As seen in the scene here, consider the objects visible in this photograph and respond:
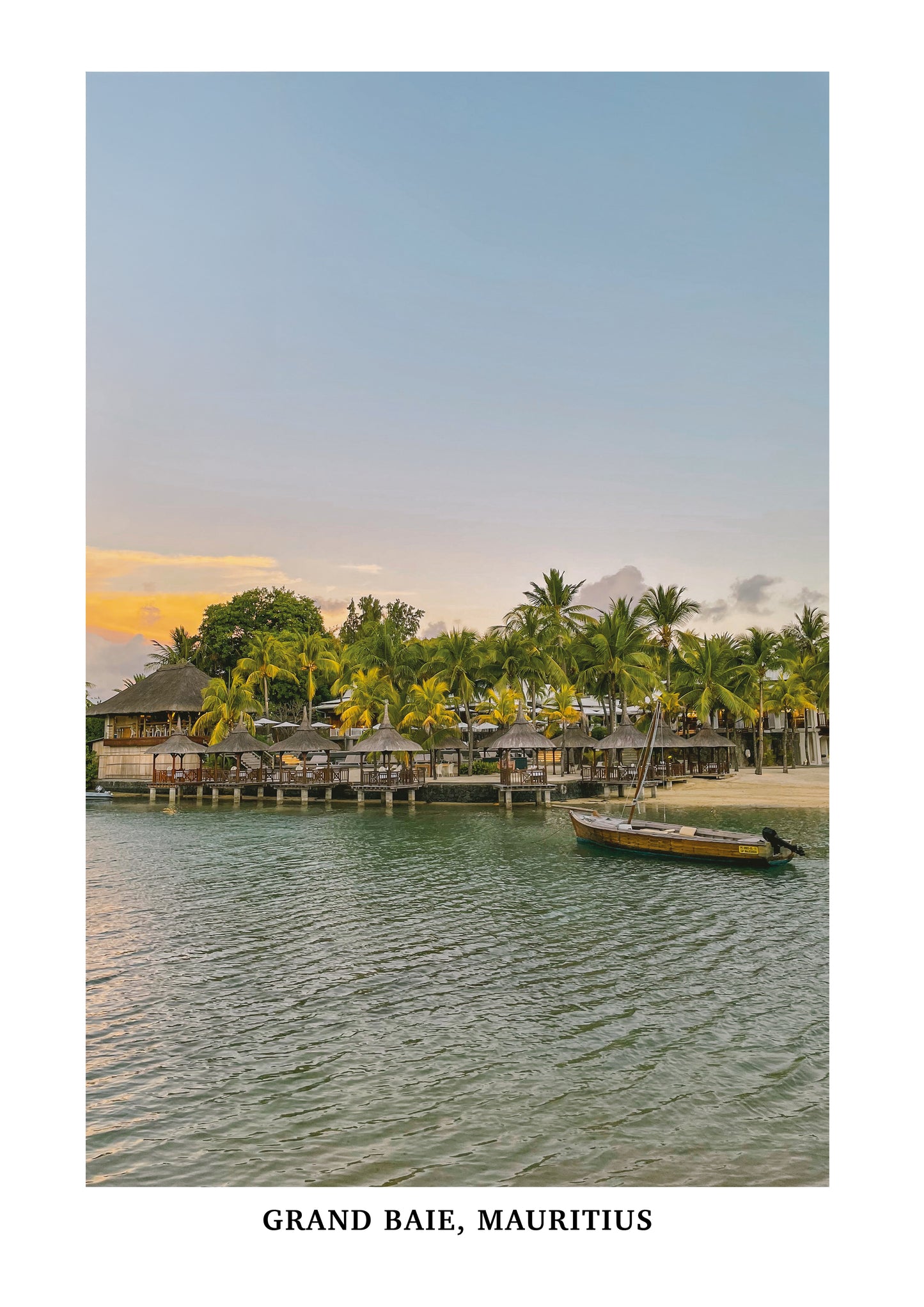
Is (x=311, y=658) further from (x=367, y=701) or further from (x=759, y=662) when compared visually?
(x=759, y=662)

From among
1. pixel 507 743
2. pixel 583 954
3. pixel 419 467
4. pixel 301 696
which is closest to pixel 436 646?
pixel 507 743

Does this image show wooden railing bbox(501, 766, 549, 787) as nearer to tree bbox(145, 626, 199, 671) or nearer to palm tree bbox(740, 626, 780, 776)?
palm tree bbox(740, 626, 780, 776)

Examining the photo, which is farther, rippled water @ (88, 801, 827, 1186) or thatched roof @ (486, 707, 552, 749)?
thatched roof @ (486, 707, 552, 749)

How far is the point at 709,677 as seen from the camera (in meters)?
36.0

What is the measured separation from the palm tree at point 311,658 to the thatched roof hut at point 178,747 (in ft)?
15.3

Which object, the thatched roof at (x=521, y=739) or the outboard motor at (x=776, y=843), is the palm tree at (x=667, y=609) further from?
the outboard motor at (x=776, y=843)

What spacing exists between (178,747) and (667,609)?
66.9ft

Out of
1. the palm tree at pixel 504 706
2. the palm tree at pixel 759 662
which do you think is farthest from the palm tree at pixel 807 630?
the palm tree at pixel 504 706

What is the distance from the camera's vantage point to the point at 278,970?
987cm

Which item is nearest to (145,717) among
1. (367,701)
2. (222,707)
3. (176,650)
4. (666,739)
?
(222,707)

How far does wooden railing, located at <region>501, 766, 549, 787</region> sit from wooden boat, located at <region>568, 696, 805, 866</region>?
9.09 m

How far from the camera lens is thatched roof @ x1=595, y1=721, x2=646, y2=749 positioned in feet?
94.6

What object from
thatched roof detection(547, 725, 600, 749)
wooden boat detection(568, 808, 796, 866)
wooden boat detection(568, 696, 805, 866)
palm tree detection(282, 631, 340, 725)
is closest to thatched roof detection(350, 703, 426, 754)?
thatched roof detection(547, 725, 600, 749)
